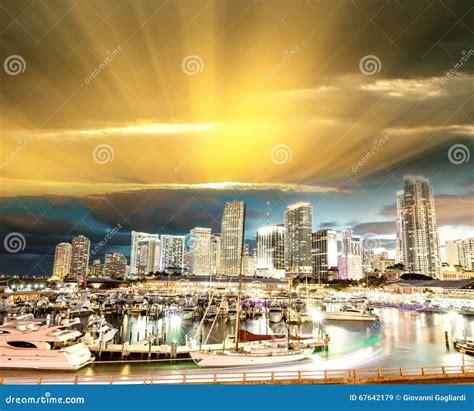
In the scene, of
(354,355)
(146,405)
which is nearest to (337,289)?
(354,355)

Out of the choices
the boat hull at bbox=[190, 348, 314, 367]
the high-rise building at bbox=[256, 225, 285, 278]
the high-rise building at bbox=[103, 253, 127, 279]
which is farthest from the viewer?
the high-rise building at bbox=[103, 253, 127, 279]

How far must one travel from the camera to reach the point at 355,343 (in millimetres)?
10047

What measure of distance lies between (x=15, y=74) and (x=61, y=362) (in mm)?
4810

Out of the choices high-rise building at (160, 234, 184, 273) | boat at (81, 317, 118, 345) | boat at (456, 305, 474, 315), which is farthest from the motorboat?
high-rise building at (160, 234, 184, 273)

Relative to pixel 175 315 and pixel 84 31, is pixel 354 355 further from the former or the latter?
pixel 175 315

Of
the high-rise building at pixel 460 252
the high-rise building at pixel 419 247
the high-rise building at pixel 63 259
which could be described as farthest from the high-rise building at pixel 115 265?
the high-rise building at pixel 460 252

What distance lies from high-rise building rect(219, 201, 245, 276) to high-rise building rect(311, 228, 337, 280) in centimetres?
1757

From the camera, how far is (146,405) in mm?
3502

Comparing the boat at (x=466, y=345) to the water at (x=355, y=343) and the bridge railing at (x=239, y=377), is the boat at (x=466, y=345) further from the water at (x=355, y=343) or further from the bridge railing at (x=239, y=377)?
the bridge railing at (x=239, y=377)

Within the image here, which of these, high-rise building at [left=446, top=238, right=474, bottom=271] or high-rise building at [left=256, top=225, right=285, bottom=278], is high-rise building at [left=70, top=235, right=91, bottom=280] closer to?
high-rise building at [left=256, top=225, right=285, bottom=278]

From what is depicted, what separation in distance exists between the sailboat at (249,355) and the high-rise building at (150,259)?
37533 mm

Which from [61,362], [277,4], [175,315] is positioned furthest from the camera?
[175,315]

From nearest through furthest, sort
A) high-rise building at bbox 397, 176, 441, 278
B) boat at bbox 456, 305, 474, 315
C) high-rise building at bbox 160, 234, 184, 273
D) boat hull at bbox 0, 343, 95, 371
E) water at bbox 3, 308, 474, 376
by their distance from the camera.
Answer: boat hull at bbox 0, 343, 95, 371, water at bbox 3, 308, 474, 376, boat at bbox 456, 305, 474, 315, high-rise building at bbox 397, 176, 441, 278, high-rise building at bbox 160, 234, 184, 273

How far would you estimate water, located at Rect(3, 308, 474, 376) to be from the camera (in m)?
6.80
